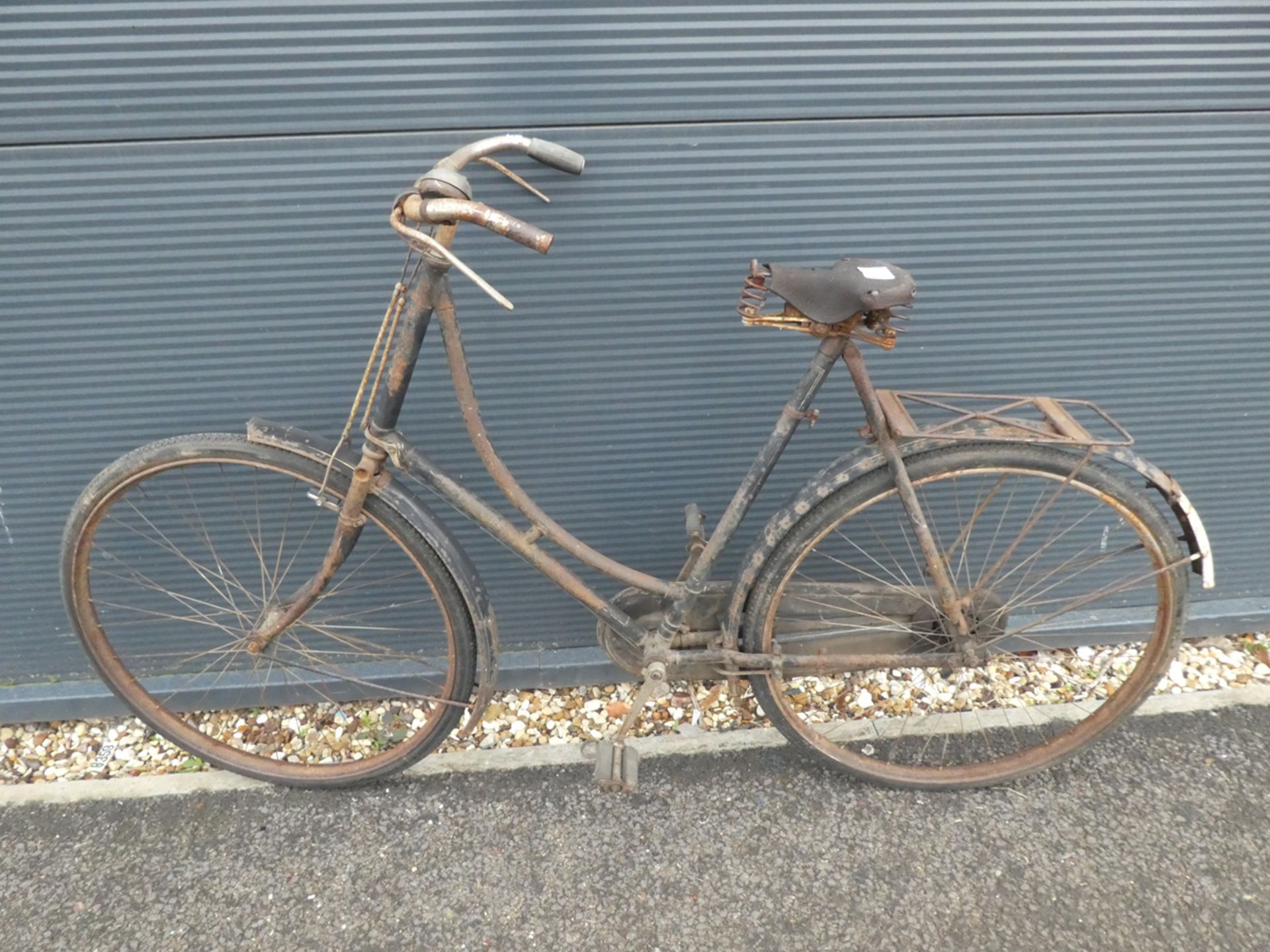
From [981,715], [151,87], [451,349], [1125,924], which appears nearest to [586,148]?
[451,349]

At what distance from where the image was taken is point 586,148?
205 centimetres

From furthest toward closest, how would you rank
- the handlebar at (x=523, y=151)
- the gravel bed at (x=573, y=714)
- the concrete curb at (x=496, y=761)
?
the gravel bed at (x=573, y=714), the concrete curb at (x=496, y=761), the handlebar at (x=523, y=151)

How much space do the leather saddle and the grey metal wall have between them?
0.42 m

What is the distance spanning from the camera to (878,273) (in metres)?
1.78

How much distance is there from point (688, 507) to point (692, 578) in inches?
9.8

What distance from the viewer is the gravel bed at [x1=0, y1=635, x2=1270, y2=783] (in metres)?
2.59

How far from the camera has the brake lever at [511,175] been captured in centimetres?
188

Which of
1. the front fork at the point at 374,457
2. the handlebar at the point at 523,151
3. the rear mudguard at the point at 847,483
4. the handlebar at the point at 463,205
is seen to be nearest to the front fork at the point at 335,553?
the front fork at the point at 374,457

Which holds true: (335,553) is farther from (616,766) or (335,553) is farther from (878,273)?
(878,273)

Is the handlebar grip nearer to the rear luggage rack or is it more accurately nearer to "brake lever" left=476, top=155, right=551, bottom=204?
"brake lever" left=476, top=155, right=551, bottom=204

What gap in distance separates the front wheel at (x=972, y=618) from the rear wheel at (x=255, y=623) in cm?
101

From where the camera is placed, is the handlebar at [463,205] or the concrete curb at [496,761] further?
the concrete curb at [496,761]

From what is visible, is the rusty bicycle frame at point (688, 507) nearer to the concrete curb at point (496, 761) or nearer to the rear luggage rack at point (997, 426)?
the rear luggage rack at point (997, 426)

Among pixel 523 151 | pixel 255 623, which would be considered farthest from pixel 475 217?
pixel 255 623
